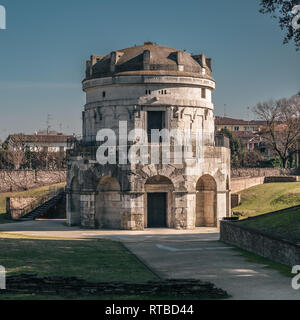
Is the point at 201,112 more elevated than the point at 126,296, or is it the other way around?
the point at 201,112

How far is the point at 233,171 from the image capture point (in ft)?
245

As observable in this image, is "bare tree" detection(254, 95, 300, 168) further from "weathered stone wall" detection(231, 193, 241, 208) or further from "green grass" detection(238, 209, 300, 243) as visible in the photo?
"green grass" detection(238, 209, 300, 243)

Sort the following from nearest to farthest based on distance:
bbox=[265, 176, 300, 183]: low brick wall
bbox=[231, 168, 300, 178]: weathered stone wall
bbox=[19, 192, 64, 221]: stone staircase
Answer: bbox=[19, 192, 64, 221]: stone staircase, bbox=[265, 176, 300, 183]: low brick wall, bbox=[231, 168, 300, 178]: weathered stone wall

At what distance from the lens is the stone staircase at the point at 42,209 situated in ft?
174

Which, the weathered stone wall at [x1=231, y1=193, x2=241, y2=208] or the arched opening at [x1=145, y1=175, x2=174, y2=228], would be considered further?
the weathered stone wall at [x1=231, y1=193, x2=241, y2=208]

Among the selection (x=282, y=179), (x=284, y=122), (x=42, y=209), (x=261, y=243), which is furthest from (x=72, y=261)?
(x=284, y=122)

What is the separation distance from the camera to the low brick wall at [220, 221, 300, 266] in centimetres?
2381

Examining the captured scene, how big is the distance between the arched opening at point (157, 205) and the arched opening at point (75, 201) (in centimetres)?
634

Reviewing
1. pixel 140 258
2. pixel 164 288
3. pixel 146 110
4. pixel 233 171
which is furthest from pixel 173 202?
pixel 233 171

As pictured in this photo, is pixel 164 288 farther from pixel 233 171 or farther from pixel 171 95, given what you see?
pixel 233 171

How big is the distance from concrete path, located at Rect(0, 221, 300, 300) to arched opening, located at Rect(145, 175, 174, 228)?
6.70ft

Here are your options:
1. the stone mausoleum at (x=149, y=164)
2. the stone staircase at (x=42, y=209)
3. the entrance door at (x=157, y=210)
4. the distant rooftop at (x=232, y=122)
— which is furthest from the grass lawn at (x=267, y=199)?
A: the distant rooftop at (x=232, y=122)

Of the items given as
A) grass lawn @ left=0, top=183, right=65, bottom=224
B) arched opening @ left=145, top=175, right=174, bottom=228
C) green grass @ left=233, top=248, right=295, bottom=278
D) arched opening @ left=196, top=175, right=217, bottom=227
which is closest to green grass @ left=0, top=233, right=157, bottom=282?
green grass @ left=233, top=248, right=295, bottom=278

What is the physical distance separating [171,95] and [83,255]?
72.0 feet
